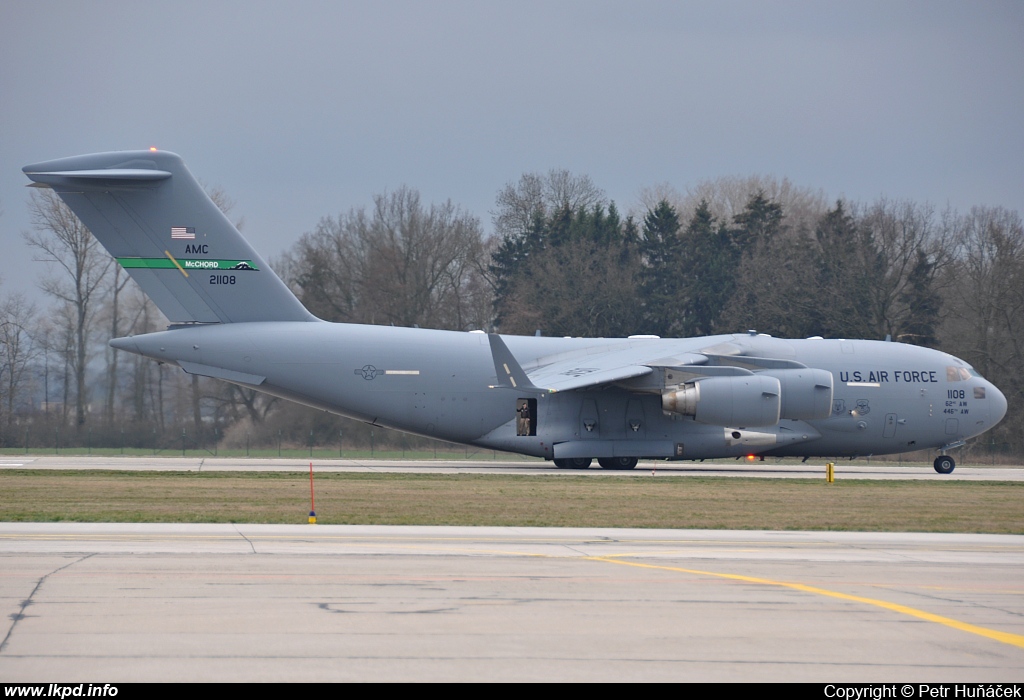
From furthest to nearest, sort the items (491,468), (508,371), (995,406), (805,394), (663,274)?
(663,274) → (995,406) → (491,468) → (805,394) → (508,371)

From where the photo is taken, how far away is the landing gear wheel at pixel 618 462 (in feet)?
99.5

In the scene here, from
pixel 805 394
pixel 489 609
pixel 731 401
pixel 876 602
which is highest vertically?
pixel 805 394

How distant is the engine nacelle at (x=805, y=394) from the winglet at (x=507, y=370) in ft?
21.8

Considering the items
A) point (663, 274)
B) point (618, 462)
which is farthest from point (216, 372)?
point (663, 274)

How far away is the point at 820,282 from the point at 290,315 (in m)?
30.7

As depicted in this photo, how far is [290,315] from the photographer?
29.8 m

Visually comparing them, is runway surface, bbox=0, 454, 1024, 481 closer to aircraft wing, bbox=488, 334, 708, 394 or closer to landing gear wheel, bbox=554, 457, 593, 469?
landing gear wheel, bbox=554, 457, 593, 469

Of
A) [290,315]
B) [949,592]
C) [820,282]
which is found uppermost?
[820,282]

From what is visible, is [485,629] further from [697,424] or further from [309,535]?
[697,424]

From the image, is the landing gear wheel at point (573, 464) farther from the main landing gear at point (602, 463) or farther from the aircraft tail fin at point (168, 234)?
the aircraft tail fin at point (168, 234)

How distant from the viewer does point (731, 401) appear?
92.3 feet

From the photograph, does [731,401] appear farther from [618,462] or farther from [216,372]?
[216,372]

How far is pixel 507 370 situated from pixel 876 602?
18.2 meters
